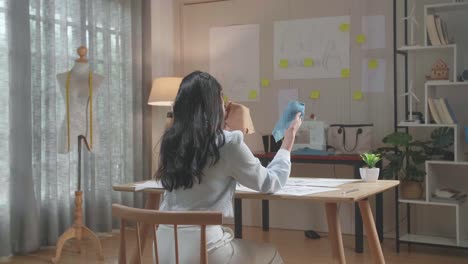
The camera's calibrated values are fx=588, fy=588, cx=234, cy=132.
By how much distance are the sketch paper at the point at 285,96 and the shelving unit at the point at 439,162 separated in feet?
2.78

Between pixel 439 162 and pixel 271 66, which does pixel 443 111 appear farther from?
pixel 271 66

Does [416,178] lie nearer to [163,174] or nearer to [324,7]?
[324,7]

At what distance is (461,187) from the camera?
428 cm

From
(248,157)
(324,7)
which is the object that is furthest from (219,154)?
(324,7)

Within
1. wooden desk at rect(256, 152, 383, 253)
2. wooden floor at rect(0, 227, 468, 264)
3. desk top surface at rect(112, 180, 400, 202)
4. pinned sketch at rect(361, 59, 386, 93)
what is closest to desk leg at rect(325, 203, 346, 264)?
desk top surface at rect(112, 180, 400, 202)

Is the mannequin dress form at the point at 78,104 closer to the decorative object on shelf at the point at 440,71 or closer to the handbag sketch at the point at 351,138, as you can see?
the handbag sketch at the point at 351,138

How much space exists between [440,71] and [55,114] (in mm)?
2729

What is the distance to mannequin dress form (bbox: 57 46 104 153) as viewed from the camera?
3.97 metres

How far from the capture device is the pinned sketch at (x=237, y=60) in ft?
16.8

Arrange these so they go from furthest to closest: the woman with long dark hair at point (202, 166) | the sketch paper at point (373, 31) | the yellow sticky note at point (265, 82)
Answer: the yellow sticky note at point (265, 82)
the sketch paper at point (373, 31)
the woman with long dark hair at point (202, 166)

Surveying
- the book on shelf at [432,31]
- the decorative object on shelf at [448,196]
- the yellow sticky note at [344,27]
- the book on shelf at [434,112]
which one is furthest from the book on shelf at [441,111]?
the yellow sticky note at [344,27]

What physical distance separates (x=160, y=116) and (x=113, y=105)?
1.74 ft

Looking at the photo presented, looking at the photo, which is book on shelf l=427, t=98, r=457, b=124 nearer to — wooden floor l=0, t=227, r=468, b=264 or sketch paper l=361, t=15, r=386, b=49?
sketch paper l=361, t=15, r=386, b=49

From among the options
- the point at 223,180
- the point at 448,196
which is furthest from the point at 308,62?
the point at 223,180
